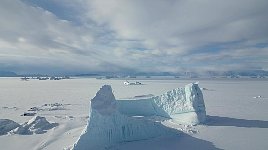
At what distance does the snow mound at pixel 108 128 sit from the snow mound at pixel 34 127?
304 centimetres

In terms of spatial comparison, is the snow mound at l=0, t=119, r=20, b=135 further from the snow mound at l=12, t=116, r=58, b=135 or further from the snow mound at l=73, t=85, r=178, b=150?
the snow mound at l=73, t=85, r=178, b=150

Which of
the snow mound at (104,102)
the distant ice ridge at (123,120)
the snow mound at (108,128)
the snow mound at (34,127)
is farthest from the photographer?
the snow mound at (34,127)

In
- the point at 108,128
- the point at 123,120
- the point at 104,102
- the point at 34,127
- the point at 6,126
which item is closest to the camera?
the point at 108,128

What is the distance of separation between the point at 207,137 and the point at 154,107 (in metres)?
4.14

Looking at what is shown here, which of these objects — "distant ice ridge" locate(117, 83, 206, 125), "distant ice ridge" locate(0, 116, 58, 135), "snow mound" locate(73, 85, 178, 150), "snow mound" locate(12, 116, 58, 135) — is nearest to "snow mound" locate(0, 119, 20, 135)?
"distant ice ridge" locate(0, 116, 58, 135)

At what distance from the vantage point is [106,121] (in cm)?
766

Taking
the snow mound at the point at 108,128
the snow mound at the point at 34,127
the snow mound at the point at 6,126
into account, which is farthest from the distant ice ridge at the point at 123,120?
the snow mound at the point at 6,126

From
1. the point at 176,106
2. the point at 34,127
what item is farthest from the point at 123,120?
the point at 176,106

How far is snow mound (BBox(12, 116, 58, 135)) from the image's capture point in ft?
30.0

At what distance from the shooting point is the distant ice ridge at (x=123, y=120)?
7.23 meters

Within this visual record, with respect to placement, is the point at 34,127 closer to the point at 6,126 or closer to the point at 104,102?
the point at 6,126

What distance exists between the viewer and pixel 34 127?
9.61 meters

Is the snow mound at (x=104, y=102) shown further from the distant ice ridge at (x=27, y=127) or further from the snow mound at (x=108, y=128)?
the distant ice ridge at (x=27, y=127)

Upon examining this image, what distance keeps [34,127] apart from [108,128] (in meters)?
3.62
